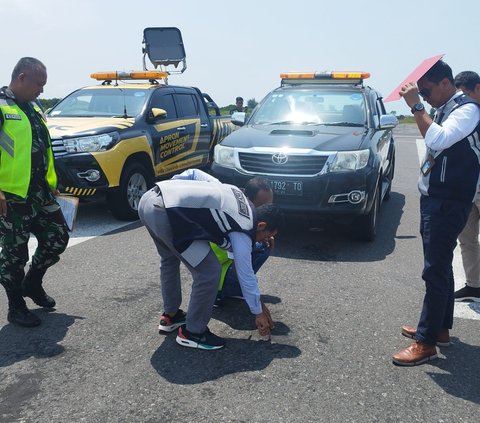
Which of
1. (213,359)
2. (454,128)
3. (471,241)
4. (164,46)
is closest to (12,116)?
(213,359)

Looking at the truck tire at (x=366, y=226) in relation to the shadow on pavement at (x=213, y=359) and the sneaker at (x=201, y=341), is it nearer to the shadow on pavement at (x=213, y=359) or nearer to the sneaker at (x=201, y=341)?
the shadow on pavement at (x=213, y=359)

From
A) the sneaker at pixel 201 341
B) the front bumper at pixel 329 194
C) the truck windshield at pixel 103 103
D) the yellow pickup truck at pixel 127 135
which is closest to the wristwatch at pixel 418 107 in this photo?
the sneaker at pixel 201 341

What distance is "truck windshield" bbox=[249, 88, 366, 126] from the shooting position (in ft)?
21.6

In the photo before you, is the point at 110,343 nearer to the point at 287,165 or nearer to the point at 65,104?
the point at 287,165

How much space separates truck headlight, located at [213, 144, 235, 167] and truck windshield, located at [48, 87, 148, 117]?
192cm

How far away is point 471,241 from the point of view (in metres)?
4.36

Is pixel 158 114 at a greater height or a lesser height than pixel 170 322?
greater

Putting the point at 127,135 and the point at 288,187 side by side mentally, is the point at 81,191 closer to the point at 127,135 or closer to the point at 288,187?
the point at 127,135

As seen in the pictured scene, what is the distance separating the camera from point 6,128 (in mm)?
3520

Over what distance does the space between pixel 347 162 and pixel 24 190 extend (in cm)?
330

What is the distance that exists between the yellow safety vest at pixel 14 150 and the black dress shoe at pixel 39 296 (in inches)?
34.7

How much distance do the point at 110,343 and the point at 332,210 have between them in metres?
2.85

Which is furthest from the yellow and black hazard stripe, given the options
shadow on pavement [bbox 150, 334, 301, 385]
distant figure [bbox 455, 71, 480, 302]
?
distant figure [bbox 455, 71, 480, 302]

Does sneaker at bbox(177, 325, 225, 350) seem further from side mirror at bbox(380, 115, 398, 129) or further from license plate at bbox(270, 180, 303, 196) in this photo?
side mirror at bbox(380, 115, 398, 129)
